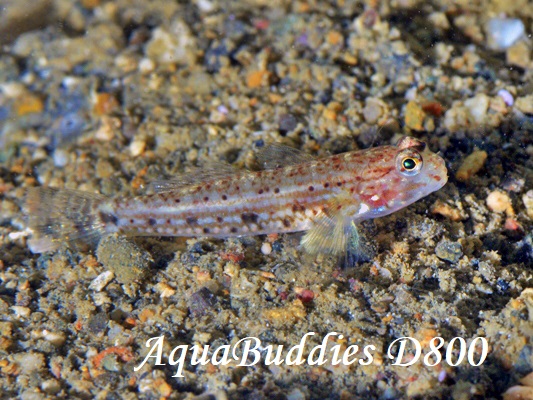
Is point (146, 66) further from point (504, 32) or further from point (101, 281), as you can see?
point (504, 32)

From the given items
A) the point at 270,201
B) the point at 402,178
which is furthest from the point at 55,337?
the point at 402,178

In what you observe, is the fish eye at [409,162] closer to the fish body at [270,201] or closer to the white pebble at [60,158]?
the fish body at [270,201]

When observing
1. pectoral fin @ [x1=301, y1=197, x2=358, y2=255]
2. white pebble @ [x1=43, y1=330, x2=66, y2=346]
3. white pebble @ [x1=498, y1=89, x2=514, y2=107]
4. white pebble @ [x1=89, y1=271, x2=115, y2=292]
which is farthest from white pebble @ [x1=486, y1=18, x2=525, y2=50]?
white pebble @ [x1=43, y1=330, x2=66, y2=346]

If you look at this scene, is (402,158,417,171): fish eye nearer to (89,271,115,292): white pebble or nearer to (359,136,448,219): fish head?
(359,136,448,219): fish head

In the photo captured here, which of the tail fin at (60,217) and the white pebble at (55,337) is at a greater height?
the tail fin at (60,217)

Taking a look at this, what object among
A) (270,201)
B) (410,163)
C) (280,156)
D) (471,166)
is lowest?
(471,166)

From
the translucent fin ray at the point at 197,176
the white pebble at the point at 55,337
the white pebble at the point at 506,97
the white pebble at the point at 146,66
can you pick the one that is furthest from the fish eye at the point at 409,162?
the white pebble at the point at 146,66
